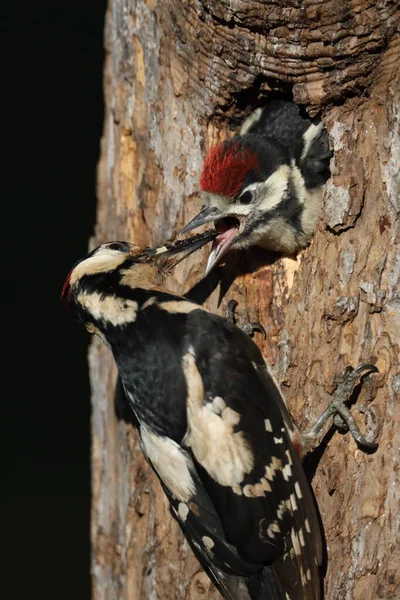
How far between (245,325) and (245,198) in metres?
0.39

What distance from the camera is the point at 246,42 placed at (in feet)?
8.68

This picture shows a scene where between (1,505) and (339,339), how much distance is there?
10.1 ft

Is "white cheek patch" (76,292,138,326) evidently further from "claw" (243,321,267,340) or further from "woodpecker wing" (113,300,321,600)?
"claw" (243,321,267,340)

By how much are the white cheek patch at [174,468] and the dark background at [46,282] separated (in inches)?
104

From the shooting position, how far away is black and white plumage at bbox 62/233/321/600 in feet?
8.44

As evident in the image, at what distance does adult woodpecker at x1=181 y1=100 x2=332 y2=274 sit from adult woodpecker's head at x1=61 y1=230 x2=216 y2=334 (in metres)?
0.09

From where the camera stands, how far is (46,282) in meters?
5.34

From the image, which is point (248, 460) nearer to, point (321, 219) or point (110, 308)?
point (110, 308)

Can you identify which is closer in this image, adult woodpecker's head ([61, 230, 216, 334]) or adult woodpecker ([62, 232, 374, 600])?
adult woodpecker ([62, 232, 374, 600])

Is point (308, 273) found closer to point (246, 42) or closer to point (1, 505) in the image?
point (246, 42)

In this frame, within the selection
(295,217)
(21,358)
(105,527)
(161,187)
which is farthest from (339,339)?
(21,358)

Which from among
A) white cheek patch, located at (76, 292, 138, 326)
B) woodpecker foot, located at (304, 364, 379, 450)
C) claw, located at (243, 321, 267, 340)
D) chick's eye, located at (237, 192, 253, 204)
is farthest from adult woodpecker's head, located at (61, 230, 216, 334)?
woodpecker foot, located at (304, 364, 379, 450)

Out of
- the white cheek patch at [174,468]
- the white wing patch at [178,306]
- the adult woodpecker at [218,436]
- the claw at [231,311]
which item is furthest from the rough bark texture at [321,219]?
the white cheek patch at [174,468]

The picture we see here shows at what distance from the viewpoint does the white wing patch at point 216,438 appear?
2.58 m
